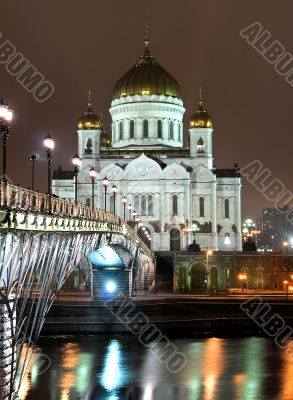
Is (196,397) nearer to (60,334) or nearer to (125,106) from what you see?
(60,334)

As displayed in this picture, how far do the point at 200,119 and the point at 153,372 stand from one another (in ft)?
240

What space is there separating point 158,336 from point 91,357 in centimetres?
1040

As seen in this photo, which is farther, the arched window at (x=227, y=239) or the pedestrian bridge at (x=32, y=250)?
the arched window at (x=227, y=239)

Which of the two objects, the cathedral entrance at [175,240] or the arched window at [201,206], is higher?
the arched window at [201,206]

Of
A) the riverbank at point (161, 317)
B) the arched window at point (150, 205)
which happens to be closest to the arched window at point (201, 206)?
→ the arched window at point (150, 205)

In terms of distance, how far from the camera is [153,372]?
43.2 m

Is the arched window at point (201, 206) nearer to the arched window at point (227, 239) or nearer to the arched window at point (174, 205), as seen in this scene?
the arched window at point (174, 205)

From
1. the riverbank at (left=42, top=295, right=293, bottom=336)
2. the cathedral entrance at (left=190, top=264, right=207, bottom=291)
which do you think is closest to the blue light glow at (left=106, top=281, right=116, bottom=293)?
the riverbank at (left=42, top=295, right=293, bottom=336)

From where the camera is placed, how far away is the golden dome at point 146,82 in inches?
4483

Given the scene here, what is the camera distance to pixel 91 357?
47.0 m

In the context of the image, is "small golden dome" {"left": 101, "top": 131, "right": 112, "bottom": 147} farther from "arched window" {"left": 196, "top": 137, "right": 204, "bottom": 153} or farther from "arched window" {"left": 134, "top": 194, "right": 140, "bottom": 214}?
"arched window" {"left": 134, "top": 194, "right": 140, "bottom": 214}

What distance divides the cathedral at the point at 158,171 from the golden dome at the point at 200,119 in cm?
12

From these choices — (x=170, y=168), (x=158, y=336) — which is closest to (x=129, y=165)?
(x=170, y=168)

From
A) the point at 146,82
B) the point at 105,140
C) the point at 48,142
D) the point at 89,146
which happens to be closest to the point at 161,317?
the point at 48,142
